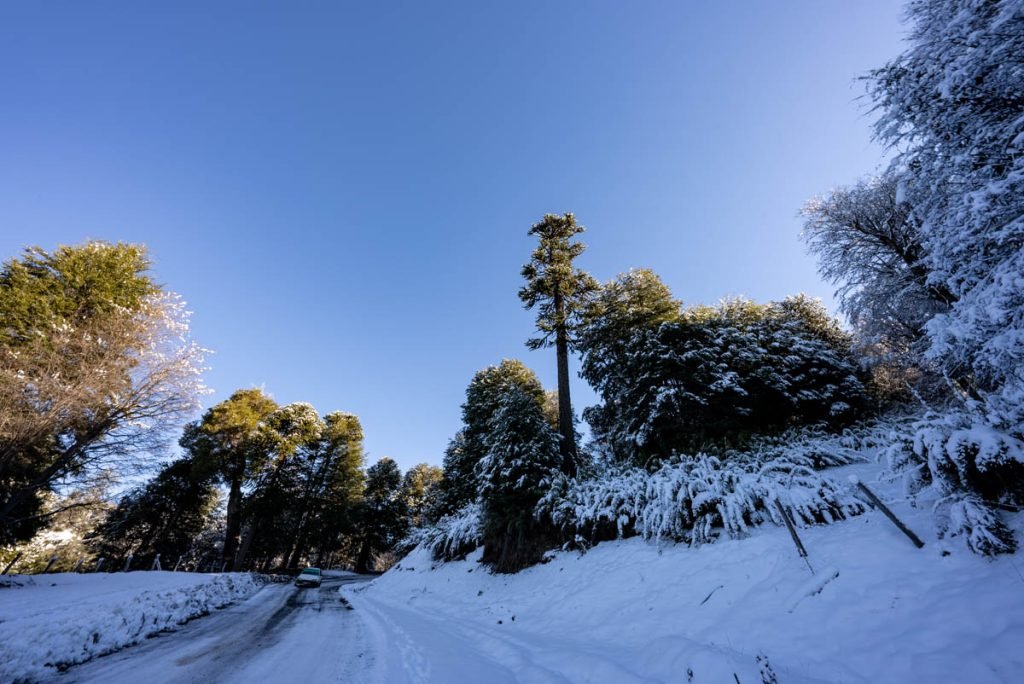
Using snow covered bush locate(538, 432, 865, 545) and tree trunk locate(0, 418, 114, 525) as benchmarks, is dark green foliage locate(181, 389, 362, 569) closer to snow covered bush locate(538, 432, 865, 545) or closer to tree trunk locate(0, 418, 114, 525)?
tree trunk locate(0, 418, 114, 525)

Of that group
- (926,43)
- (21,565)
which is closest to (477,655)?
(926,43)

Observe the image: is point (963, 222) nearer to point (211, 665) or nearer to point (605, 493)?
point (605, 493)

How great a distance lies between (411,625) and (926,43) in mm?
15143

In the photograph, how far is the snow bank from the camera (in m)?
4.37

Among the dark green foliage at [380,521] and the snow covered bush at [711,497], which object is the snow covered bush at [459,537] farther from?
Result: the dark green foliage at [380,521]

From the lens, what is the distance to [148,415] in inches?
553

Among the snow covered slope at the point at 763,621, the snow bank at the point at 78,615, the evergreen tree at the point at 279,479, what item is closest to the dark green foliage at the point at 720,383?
the snow covered slope at the point at 763,621

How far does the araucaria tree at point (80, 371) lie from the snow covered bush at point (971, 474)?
20.5 meters

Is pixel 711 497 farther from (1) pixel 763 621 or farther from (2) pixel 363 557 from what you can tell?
(2) pixel 363 557

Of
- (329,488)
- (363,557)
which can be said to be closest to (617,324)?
(329,488)

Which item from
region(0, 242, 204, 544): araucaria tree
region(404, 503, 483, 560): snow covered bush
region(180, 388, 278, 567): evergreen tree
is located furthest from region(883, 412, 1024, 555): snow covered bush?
region(180, 388, 278, 567): evergreen tree

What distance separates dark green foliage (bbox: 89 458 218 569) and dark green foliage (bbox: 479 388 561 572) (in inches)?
968

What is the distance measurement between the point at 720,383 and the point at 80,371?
22.1m

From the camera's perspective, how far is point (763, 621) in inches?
179
